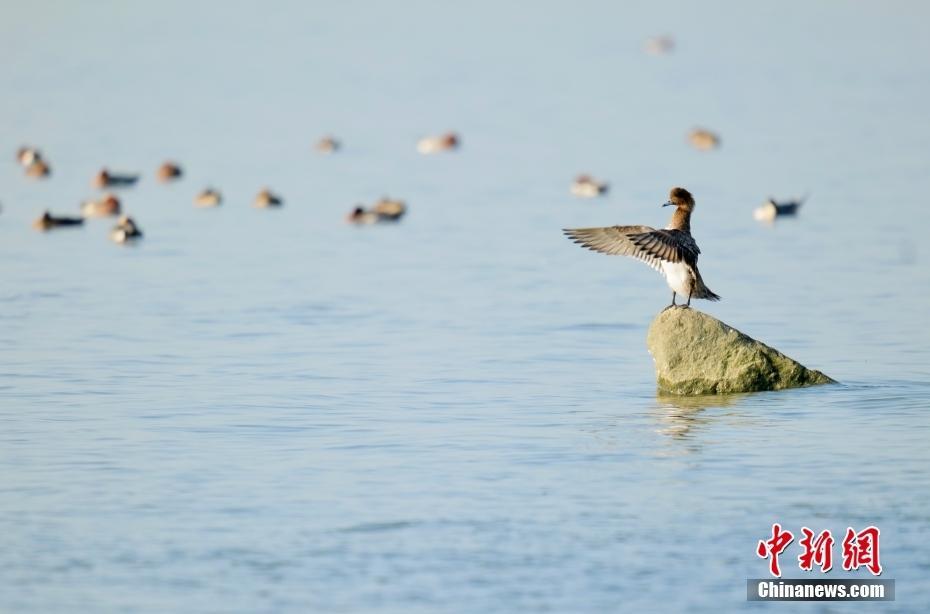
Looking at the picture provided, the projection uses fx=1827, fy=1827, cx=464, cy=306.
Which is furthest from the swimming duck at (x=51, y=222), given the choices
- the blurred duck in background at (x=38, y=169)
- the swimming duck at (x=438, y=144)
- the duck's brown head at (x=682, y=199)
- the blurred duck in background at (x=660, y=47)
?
the blurred duck in background at (x=660, y=47)

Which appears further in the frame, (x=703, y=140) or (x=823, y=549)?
(x=703, y=140)

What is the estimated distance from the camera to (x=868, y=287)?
72.1 ft

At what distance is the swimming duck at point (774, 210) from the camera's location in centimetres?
2791

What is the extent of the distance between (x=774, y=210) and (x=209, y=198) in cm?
953

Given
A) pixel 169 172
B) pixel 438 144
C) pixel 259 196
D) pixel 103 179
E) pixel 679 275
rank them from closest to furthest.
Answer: pixel 679 275
pixel 259 196
pixel 103 179
pixel 169 172
pixel 438 144

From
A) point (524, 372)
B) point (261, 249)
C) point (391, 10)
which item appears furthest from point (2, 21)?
point (524, 372)

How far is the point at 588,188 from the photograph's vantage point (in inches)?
1225

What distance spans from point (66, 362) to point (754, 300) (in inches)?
323

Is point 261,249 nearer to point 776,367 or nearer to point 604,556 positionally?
point 776,367

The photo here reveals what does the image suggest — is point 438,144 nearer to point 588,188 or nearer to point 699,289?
point 588,188

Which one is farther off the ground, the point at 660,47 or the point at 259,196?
the point at 660,47

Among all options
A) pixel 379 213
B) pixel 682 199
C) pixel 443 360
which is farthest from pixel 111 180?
pixel 682 199

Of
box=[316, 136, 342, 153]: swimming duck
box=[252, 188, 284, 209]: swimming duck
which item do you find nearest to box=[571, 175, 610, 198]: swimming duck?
box=[252, 188, 284, 209]: swimming duck

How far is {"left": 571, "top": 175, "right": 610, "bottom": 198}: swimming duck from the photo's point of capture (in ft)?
102
